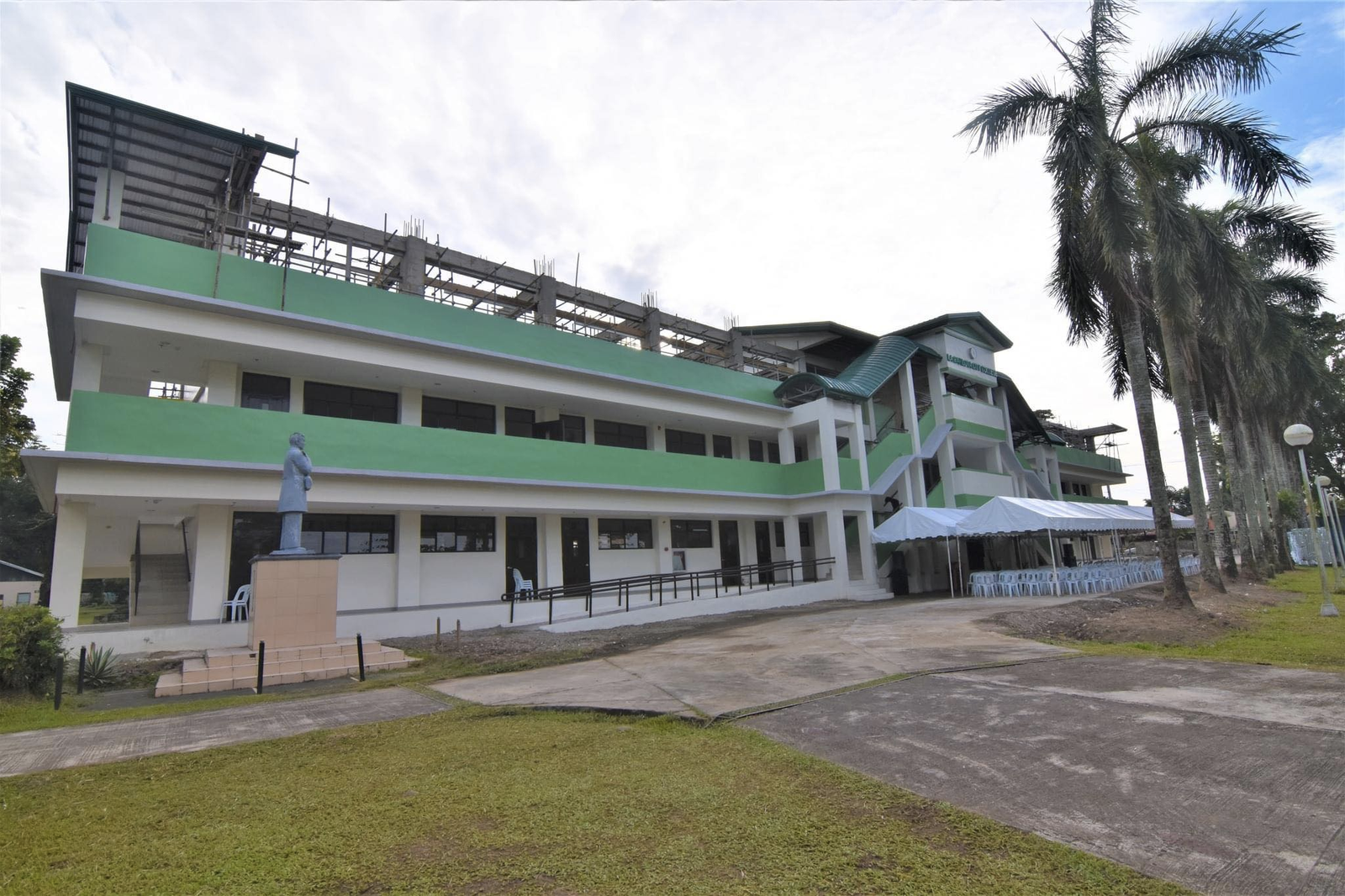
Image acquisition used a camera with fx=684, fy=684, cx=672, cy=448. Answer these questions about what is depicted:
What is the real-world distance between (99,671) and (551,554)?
1082 cm

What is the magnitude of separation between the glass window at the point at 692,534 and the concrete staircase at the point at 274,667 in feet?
40.9

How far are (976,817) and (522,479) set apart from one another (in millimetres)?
15133

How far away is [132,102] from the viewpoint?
12.6 metres

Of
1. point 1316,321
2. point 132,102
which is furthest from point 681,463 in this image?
point 1316,321

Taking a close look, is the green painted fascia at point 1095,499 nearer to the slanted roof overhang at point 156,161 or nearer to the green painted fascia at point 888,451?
the green painted fascia at point 888,451

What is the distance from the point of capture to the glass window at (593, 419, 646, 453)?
22.5 meters

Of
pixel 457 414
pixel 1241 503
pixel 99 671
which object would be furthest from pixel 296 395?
pixel 1241 503

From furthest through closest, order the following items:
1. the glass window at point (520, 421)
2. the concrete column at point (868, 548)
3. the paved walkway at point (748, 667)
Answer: the concrete column at point (868, 548) < the glass window at point (520, 421) < the paved walkway at point (748, 667)

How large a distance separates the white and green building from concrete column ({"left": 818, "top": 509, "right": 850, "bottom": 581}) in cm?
7

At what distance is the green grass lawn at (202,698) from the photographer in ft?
26.9

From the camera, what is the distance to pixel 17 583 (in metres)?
33.5

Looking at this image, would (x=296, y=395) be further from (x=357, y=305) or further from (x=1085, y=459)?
(x=1085, y=459)

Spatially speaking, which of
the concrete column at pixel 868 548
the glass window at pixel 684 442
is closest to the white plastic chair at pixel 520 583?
the glass window at pixel 684 442

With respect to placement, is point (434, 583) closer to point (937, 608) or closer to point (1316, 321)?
point (937, 608)
